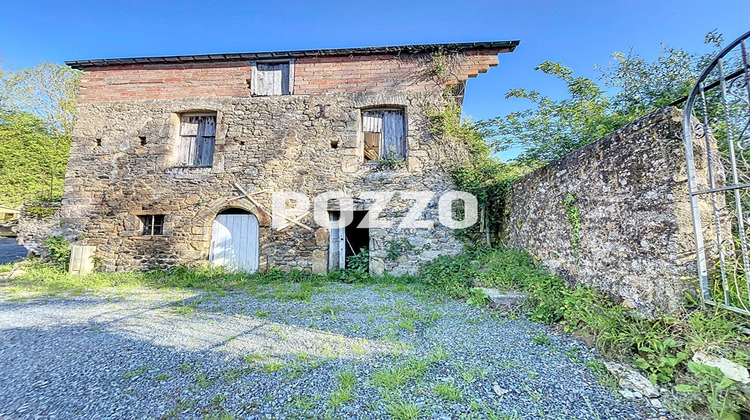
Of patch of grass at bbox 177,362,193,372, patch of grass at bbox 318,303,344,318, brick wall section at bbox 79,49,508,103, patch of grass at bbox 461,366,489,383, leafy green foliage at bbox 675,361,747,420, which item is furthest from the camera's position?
brick wall section at bbox 79,49,508,103

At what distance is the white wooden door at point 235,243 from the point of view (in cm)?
636

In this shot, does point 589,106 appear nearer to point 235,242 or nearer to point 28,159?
point 235,242

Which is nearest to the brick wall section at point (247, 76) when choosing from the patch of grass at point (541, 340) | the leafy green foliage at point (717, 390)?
the patch of grass at point (541, 340)

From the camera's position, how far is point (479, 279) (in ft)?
14.9

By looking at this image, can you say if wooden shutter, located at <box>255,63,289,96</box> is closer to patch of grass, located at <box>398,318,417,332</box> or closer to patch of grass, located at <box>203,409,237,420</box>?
patch of grass, located at <box>398,318,417,332</box>

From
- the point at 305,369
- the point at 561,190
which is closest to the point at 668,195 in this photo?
the point at 561,190

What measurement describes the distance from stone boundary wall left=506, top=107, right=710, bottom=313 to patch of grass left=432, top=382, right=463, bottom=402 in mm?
2083

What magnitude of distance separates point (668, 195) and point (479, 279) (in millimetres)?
2652

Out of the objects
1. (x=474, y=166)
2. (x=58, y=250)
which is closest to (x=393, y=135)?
(x=474, y=166)

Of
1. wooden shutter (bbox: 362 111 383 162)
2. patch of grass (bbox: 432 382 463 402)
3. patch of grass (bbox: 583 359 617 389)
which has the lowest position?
patch of grass (bbox: 432 382 463 402)

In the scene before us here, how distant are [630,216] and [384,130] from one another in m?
5.03

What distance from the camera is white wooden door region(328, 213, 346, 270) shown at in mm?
6320

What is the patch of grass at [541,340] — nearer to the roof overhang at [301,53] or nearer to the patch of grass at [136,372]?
the patch of grass at [136,372]

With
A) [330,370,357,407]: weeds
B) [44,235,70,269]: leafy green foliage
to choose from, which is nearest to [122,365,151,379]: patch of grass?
[330,370,357,407]: weeds
